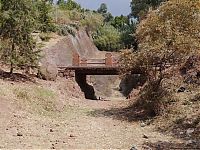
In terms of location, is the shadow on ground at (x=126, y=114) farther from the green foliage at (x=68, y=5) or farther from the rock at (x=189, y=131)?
the green foliage at (x=68, y=5)

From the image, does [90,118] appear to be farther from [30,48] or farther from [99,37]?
[99,37]

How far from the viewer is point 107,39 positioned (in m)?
49.8

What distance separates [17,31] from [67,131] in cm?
938

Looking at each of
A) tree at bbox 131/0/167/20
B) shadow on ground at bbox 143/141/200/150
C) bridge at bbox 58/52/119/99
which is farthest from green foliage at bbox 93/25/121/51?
shadow on ground at bbox 143/141/200/150

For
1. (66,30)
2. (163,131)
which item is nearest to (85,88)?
(66,30)

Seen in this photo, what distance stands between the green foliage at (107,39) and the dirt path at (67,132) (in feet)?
97.4

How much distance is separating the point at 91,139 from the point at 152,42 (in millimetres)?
6877

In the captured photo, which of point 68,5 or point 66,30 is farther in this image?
point 68,5

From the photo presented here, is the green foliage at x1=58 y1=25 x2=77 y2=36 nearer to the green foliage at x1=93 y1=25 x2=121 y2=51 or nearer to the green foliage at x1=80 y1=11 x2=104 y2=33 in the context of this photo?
the green foliage at x1=80 y1=11 x2=104 y2=33

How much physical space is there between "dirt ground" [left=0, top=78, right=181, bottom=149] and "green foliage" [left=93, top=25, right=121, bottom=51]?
2911 cm

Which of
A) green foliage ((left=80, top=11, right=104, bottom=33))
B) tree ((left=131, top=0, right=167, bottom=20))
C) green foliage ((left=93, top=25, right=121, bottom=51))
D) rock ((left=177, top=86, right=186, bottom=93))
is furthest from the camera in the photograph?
green foliage ((left=93, top=25, right=121, bottom=51))

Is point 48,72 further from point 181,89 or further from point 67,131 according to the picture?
point 67,131

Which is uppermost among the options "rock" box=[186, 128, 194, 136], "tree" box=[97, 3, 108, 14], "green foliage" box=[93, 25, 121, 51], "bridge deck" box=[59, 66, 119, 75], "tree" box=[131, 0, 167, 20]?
"tree" box=[97, 3, 108, 14]

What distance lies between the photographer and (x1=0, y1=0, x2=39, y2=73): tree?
2258 centimetres
